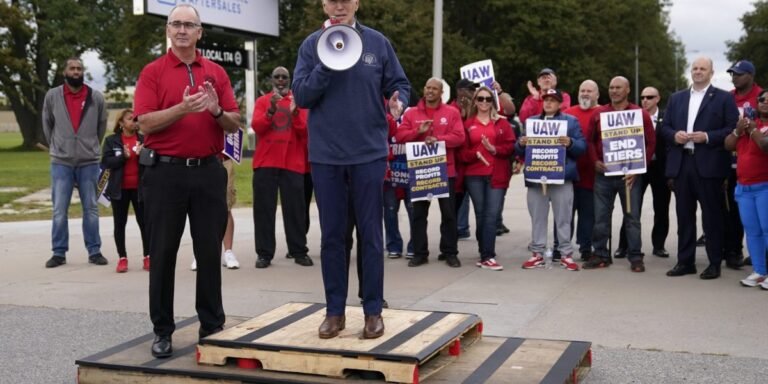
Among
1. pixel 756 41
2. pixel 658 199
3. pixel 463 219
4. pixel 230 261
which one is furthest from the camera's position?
pixel 756 41

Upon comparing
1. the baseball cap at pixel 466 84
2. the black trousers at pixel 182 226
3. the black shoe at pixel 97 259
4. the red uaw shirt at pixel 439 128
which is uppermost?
the baseball cap at pixel 466 84

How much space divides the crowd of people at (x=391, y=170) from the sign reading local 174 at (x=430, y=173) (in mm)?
110

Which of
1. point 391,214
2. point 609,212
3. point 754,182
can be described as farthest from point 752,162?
point 391,214

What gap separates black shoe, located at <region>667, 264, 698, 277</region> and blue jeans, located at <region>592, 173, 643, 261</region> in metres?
0.43

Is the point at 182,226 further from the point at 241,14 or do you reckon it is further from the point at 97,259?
the point at 241,14

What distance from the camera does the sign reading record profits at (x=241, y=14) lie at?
22.0 metres

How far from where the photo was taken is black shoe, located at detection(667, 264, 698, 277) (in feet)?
31.5

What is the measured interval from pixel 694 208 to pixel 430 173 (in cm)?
283

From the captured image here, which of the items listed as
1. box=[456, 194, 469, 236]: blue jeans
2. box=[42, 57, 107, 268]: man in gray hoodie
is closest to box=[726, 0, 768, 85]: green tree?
box=[456, 194, 469, 236]: blue jeans

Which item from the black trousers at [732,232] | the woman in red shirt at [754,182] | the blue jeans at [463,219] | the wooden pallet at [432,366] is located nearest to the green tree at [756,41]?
the blue jeans at [463,219]

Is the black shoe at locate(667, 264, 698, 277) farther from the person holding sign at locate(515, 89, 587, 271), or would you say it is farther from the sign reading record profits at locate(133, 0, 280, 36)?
the sign reading record profits at locate(133, 0, 280, 36)

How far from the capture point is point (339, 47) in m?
5.36

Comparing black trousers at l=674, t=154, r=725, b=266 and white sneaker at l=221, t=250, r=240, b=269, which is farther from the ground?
black trousers at l=674, t=154, r=725, b=266

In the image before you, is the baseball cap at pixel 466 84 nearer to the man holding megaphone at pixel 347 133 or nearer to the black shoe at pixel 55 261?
the black shoe at pixel 55 261
